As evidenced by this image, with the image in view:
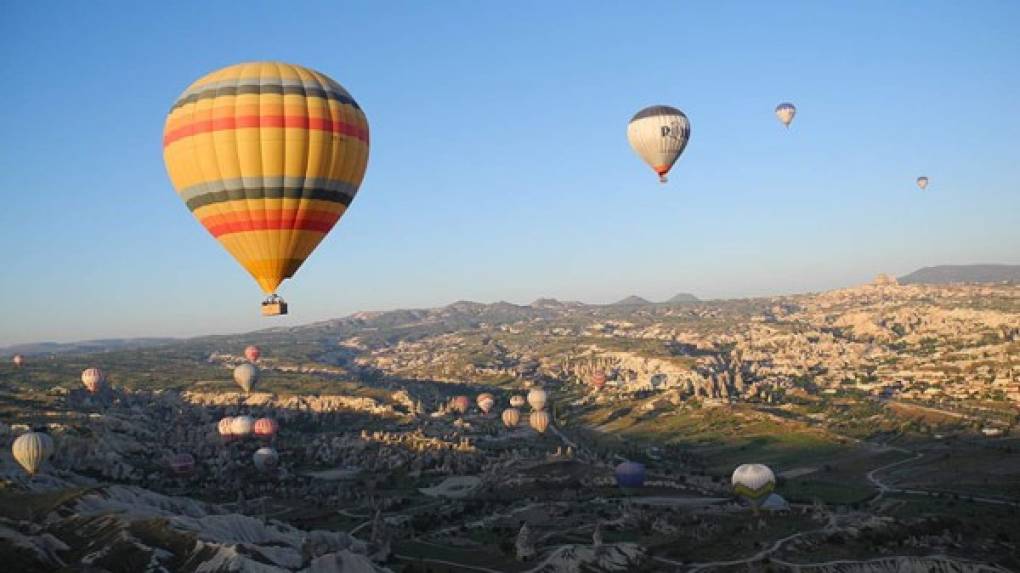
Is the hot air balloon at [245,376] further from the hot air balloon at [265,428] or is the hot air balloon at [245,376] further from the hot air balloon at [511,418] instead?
the hot air balloon at [511,418]

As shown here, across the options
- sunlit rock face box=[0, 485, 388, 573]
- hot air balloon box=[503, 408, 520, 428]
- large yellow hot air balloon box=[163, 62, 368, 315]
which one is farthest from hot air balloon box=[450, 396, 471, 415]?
large yellow hot air balloon box=[163, 62, 368, 315]

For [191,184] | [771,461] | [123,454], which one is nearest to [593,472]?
[771,461]

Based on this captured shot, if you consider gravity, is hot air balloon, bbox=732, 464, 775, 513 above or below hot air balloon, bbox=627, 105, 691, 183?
below

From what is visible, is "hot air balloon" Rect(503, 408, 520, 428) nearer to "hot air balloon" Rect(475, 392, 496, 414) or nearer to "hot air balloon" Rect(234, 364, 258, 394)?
"hot air balloon" Rect(475, 392, 496, 414)

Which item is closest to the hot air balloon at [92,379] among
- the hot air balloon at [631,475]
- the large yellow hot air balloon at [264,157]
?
the hot air balloon at [631,475]

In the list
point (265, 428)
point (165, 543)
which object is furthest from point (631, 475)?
point (265, 428)

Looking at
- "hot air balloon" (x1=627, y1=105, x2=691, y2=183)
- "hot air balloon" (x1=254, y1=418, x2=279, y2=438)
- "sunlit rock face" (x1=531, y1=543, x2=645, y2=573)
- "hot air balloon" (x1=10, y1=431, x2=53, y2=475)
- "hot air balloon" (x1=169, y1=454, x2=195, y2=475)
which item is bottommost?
"sunlit rock face" (x1=531, y1=543, x2=645, y2=573)
